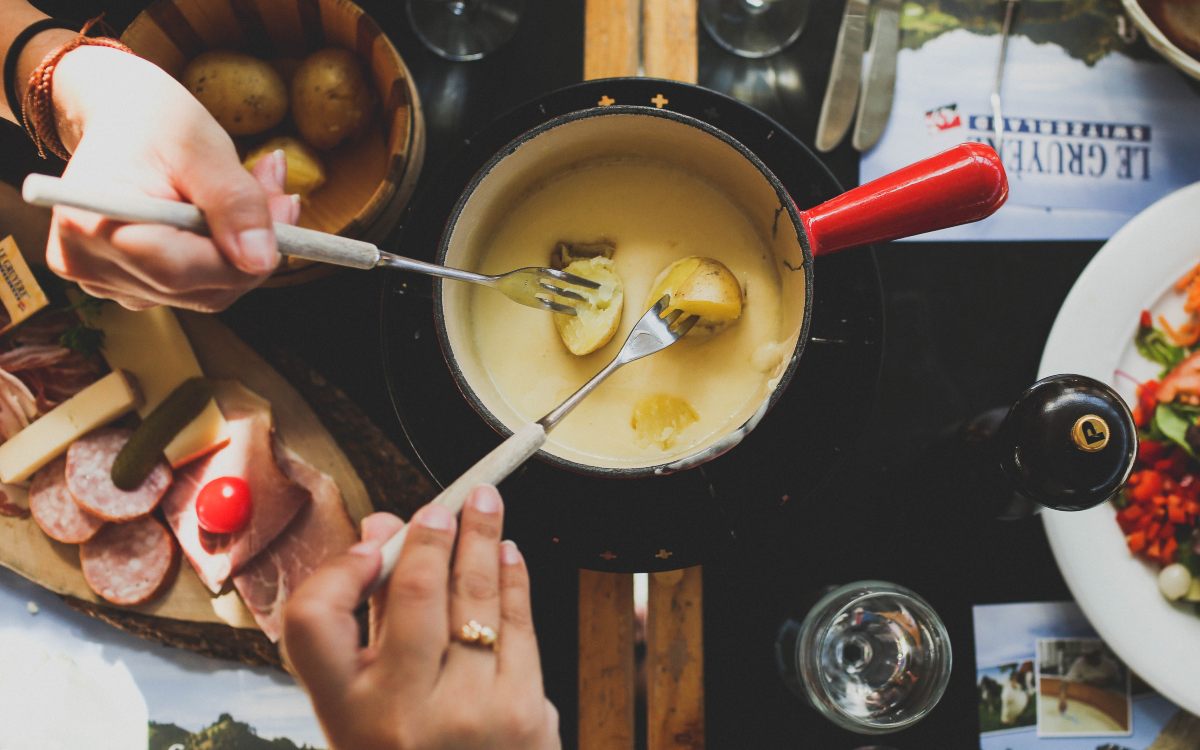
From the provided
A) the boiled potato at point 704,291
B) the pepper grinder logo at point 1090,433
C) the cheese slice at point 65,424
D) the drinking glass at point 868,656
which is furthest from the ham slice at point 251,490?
the pepper grinder logo at point 1090,433

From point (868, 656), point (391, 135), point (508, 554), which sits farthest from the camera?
point (868, 656)

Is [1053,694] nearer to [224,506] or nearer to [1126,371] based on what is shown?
[1126,371]

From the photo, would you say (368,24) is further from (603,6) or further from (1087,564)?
(1087,564)

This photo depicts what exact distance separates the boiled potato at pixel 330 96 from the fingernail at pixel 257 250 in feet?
1.49

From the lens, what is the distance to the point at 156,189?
0.72m

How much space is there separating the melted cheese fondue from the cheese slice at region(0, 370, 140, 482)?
0.55m

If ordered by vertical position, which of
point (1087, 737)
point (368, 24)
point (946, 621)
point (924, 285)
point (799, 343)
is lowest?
point (1087, 737)

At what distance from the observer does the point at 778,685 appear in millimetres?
1117

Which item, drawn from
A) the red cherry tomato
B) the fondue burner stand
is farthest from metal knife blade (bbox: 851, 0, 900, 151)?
the red cherry tomato

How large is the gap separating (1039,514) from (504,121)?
0.94m

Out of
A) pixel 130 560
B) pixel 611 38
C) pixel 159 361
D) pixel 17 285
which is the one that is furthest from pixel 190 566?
pixel 611 38

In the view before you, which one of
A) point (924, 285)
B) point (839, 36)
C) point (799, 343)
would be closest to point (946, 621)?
point (924, 285)

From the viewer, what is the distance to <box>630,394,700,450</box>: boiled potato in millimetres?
899

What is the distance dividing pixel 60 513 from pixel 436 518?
0.74 m
